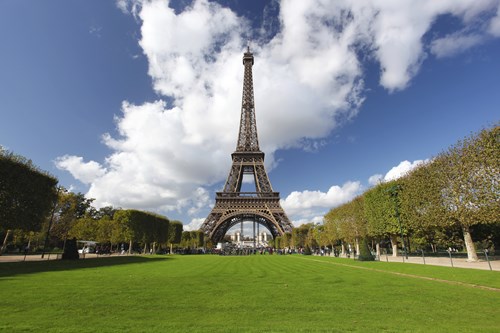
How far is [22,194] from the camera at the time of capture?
26.3m

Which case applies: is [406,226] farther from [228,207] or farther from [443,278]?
[228,207]

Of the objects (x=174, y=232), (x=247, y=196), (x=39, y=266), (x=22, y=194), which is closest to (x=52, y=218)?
(x=22, y=194)

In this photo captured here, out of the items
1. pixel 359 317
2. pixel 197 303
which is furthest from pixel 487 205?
pixel 197 303

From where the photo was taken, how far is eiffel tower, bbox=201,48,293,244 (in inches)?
2623

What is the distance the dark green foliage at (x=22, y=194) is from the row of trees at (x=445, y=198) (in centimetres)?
3754

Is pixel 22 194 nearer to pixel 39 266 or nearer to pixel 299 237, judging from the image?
pixel 39 266

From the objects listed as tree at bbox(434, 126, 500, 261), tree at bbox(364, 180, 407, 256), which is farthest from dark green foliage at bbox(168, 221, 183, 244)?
tree at bbox(434, 126, 500, 261)

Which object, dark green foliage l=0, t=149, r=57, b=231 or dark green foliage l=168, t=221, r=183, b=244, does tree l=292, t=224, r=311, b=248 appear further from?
dark green foliage l=0, t=149, r=57, b=231

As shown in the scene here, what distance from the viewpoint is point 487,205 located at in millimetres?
23594

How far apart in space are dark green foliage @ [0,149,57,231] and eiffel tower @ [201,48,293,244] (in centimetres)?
3883

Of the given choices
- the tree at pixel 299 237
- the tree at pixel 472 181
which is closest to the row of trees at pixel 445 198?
the tree at pixel 472 181

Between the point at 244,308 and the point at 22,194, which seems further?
the point at 22,194

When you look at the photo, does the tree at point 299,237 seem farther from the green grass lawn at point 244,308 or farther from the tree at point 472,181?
the green grass lawn at point 244,308

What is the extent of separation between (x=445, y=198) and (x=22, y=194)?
39.4m
